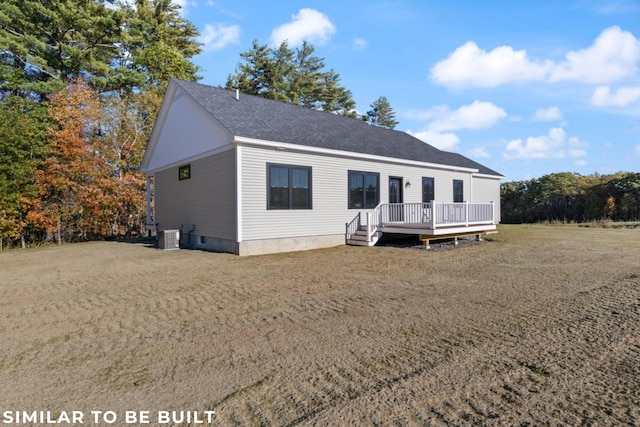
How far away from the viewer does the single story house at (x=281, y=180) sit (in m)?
10.4

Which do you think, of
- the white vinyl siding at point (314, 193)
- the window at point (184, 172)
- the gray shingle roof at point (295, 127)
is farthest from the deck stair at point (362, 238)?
the window at point (184, 172)

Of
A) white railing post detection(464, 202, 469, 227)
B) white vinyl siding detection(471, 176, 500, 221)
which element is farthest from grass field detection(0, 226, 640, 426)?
white vinyl siding detection(471, 176, 500, 221)

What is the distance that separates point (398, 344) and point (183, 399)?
198 centimetres

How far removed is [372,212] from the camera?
1220cm

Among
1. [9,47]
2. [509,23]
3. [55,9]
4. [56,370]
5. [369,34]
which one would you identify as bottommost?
[56,370]

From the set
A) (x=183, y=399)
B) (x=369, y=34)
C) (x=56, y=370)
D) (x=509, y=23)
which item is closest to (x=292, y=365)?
(x=183, y=399)

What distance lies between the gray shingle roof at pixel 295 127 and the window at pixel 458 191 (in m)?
0.93

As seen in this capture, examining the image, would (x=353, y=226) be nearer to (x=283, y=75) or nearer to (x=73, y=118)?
(x=73, y=118)

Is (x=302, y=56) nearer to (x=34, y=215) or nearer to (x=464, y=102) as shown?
(x=464, y=102)

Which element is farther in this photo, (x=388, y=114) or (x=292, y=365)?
(x=388, y=114)

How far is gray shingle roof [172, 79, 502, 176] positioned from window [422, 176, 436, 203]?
86cm

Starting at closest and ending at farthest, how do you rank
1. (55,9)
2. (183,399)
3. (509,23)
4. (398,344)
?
(183,399) → (398,344) → (509,23) → (55,9)

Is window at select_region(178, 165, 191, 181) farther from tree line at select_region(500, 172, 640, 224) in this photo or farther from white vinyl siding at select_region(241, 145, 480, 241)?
tree line at select_region(500, 172, 640, 224)

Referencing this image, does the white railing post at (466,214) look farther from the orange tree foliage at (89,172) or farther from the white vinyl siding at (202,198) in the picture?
the orange tree foliage at (89,172)
